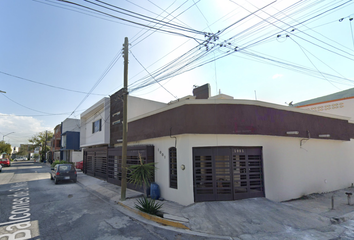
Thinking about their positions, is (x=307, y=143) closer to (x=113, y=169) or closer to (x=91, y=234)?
(x=91, y=234)

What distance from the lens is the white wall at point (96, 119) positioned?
17933 mm

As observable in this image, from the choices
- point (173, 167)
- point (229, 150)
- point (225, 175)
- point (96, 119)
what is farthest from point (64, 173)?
point (229, 150)

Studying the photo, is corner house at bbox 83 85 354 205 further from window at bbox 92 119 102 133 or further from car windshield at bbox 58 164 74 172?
window at bbox 92 119 102 133

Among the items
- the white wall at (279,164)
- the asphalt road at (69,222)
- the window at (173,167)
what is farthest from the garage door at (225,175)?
the asphalt road at (69,222)

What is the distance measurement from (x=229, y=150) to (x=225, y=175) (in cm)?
112

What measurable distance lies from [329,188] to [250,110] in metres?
8.76

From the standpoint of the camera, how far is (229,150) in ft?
29.0

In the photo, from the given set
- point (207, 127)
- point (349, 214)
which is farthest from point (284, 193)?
point (207, 127)

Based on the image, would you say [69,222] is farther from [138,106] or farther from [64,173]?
[64,173]

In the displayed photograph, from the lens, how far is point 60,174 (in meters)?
16.2

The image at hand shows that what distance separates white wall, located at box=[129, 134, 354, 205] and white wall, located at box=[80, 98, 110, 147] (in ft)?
20.5

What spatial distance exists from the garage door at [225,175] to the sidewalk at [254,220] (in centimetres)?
39

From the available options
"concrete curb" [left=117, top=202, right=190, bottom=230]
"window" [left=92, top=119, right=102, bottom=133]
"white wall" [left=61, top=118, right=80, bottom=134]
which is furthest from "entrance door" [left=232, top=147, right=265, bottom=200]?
"white wall" [left=61, top=118, right=80, bottom=134]

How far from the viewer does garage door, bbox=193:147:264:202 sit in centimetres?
855
